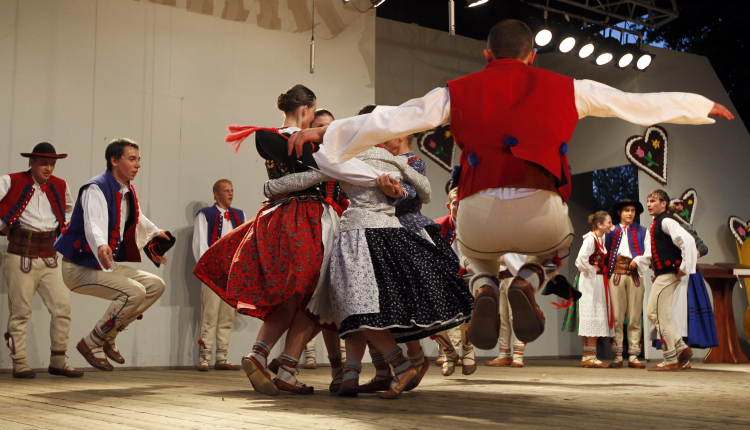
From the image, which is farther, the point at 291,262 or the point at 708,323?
the point at 708,323

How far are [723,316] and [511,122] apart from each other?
6.37m

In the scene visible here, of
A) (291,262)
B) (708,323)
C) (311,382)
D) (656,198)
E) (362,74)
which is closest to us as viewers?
(291,262)

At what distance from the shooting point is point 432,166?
8133 millimetres

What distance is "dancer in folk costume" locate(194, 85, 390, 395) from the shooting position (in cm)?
307

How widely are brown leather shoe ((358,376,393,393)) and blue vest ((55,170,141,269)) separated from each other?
1.90 metres

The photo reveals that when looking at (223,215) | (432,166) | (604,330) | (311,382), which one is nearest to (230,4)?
(223,215)

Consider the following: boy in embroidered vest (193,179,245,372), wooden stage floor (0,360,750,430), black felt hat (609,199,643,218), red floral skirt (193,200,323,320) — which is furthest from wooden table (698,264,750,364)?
red floral skirt (193,200,323,320)

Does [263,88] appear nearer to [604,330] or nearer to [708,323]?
[604,330]

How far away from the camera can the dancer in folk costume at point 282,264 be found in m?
3.07

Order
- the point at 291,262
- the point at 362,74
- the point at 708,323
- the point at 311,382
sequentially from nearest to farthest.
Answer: the point at 291,262 → the point at 311,382 → the point at 708,323 → the point at 362,74

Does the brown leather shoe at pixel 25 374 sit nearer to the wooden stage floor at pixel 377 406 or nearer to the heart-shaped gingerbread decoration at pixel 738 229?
the wooden stage floor at pixel 377 406

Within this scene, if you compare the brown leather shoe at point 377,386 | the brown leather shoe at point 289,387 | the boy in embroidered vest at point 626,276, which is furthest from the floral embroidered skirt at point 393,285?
the boy in embroidered vest at point 626,276

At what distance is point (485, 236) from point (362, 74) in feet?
16.2

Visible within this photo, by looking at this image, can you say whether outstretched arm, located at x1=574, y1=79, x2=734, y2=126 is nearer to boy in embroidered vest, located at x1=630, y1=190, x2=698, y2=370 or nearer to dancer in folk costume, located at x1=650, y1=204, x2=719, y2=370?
boy in embroidered vest, located at x1=630, y1=190, x2=698, y2=370
